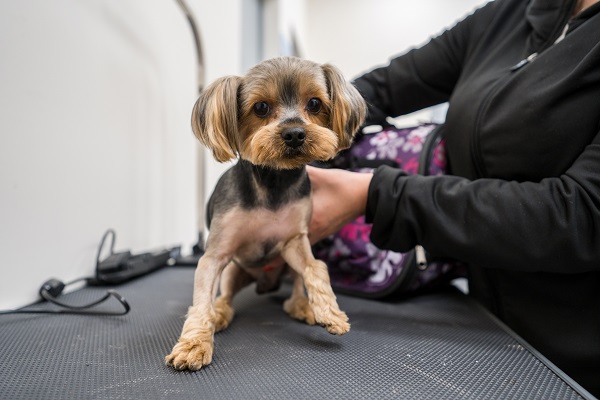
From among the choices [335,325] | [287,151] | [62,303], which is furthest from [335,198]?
[62,303]

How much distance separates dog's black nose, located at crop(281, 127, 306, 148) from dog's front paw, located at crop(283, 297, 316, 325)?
0.39 m

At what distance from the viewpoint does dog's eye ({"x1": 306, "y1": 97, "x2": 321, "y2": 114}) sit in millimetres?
889

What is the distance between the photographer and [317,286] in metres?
0.78

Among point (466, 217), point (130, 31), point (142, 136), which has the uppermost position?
point (130, 31)

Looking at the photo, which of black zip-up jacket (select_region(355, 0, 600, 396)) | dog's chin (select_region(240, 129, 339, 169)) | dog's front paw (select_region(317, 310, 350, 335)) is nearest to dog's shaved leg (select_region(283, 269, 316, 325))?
dog's front paw (select_region(317, 310, 350, 335))

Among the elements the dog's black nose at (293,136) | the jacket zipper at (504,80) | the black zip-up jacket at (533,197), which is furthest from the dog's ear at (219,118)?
the jacket zipper at (504,80)

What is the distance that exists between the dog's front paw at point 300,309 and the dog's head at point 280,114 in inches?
13.8

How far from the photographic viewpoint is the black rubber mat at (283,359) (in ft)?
1.68

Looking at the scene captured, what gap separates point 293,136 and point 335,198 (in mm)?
212

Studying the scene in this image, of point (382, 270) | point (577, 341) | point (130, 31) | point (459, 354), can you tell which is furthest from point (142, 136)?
point (577, 341)

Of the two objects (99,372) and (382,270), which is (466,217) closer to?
(382,270)

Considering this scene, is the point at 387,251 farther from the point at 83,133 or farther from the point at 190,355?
the point at 83,133

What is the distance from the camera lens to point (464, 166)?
3.21 ft

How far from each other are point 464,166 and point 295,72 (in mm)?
505
